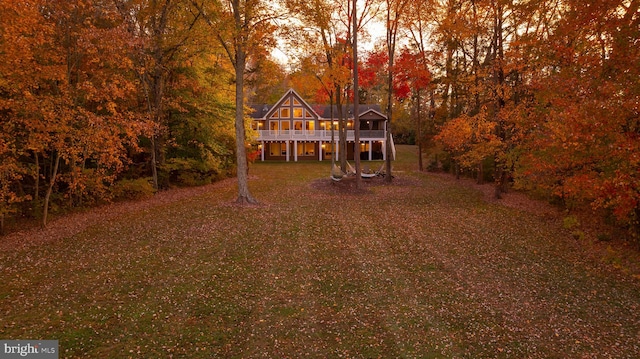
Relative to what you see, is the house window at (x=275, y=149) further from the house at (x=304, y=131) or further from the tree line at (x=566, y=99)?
the tree line at (x=566, y=99)

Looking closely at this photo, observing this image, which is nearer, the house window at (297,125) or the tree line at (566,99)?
the tree line at (566,99)

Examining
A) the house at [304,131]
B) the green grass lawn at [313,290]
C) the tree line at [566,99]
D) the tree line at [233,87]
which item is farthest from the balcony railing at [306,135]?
the green grass lawn at [313,290]

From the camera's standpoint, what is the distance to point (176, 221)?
42.7 feet

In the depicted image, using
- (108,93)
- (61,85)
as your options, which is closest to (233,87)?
(108,93)

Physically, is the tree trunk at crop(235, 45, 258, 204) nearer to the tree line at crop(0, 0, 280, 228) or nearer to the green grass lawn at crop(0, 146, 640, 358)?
the tree line at crop(0, 0, 280, 228)

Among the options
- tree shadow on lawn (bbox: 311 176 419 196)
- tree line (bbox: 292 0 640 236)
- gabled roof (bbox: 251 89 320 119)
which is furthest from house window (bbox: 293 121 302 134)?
tree line (bbox: 292 0 640 236)

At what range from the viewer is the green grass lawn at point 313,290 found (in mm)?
5400

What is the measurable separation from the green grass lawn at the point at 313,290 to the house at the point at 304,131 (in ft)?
102

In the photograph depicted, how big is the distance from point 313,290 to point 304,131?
37.9 meters

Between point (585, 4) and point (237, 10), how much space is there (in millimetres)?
12207

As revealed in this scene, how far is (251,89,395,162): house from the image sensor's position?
44031 millimetres

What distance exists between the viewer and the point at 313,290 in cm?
732

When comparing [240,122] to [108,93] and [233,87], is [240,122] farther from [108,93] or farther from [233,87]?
[233,87]

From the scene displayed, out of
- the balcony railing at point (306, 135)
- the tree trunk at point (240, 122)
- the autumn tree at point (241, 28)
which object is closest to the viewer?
the autumn tree at point (241, 28)
